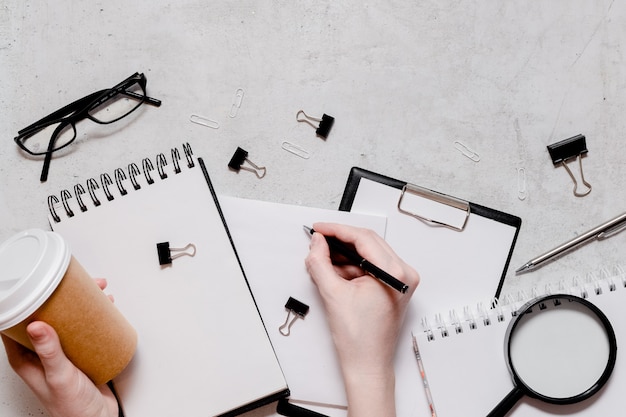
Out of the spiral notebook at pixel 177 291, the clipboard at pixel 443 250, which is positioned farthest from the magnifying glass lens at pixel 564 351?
the spiral notebook at pixel 177 291

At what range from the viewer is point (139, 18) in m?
1.14

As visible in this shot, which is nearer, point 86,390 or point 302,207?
point 86,390

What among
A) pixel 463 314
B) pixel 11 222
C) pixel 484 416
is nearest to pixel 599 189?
pixel 463 314

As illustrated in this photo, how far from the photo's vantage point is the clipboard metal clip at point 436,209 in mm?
1114

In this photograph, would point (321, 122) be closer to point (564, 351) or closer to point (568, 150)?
point (568, 150)

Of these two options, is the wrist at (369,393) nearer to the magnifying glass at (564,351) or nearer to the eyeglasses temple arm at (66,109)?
the magnifying glass at (564,351)

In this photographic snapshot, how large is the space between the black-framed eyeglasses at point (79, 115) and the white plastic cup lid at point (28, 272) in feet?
1.12

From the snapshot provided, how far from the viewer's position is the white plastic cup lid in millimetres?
777

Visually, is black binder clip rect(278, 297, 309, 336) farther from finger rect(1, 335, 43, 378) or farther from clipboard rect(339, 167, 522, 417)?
finger rect(1, 335, 43, 378)

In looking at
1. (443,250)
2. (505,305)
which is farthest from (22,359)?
(505,305)

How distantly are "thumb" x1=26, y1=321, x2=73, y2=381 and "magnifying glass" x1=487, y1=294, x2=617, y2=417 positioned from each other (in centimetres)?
76

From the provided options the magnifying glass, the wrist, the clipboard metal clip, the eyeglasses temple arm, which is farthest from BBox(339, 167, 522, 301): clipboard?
the eyeglasses temple arm

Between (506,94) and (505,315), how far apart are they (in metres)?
0.43

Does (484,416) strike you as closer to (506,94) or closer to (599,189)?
(599,189)
